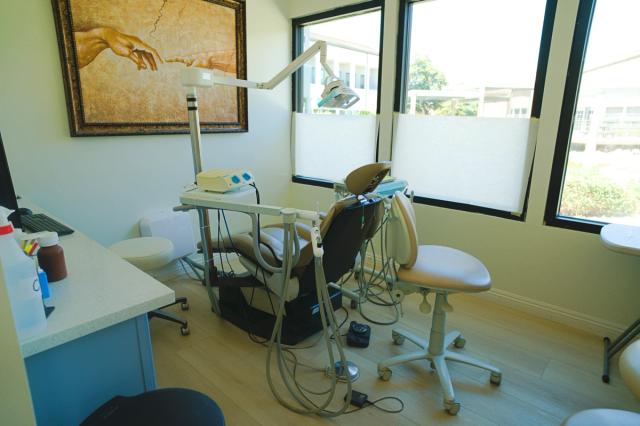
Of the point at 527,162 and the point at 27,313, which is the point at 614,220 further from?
the point at 27,313

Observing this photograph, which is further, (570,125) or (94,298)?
(570,125)

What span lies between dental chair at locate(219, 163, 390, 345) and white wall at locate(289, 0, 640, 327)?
1.01m

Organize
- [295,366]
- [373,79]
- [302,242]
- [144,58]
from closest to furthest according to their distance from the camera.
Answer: [295,366] < [302,242] < [144,58] < [373,79]

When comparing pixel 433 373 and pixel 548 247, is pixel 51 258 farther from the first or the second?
pixel 548 247

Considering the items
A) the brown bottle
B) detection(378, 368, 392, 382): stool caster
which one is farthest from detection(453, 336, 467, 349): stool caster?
the brown bottle

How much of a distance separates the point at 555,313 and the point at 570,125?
1213 mm

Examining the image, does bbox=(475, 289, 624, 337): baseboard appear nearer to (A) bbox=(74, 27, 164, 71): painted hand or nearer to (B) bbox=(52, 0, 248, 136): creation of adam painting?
(B) bbox=(52, 0, 248, 136): creation of adam painting

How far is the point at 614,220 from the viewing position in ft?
7.26

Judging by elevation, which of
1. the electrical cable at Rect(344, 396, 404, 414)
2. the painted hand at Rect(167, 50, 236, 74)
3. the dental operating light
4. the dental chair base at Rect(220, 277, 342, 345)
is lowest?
the electrical cable at Rect(344, 396, 404, 414)

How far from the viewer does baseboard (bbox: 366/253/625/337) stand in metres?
2.26

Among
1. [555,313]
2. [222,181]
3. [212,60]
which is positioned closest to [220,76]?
[222,181]

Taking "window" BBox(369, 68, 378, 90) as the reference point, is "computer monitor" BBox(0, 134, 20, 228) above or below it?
below

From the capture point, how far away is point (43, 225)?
163cm

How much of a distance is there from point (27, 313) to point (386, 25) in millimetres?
2914
